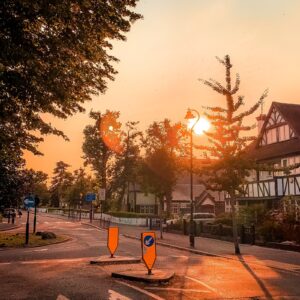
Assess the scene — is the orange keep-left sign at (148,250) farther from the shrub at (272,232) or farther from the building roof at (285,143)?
the building roof at (285,143)

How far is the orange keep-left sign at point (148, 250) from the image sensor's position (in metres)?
11.9

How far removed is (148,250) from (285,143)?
26295 mm

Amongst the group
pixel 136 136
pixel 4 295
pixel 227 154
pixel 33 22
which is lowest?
pixel 4 295

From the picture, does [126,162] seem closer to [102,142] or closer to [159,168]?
[102,142]

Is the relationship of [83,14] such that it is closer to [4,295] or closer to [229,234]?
[4,295]

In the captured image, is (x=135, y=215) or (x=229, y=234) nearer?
(x=229, y=234)

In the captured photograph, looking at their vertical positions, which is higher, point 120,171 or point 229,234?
point 120,171

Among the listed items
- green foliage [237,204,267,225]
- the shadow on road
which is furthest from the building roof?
the shadow on road

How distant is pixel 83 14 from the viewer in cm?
1089

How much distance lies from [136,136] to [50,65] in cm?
5992

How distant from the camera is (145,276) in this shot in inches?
447

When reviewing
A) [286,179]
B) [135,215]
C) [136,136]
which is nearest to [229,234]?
[286,179]

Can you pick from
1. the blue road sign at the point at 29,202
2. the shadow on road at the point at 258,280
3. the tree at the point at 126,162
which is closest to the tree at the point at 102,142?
the tree at the point at 126,162

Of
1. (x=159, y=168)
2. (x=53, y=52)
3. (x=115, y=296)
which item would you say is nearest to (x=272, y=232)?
(x=115, y=296)
